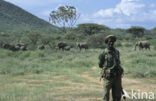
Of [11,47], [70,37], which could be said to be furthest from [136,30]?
[11,47]

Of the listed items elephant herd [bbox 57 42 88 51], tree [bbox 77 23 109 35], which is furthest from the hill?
elephant herd [bbox 57 42 88 51]

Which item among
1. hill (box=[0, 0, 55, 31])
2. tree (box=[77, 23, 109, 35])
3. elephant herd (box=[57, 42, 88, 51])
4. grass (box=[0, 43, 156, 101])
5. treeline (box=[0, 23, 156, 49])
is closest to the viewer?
grass (box=[0, 43, 156, 101])

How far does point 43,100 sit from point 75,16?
1723 inches

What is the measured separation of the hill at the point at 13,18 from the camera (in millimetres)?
65750

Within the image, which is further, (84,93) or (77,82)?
(77,82)

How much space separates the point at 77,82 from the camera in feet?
32.4

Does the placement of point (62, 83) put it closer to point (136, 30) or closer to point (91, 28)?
point (91, 28)

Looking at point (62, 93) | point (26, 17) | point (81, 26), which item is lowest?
point (62, 93)

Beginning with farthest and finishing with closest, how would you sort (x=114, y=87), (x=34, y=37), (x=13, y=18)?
(x=13, y=18) < (x=34, y=37) < (x=114, y=87)

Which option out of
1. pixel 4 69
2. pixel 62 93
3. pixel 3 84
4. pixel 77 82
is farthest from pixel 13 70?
pixel 62 93

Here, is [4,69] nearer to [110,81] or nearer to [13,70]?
[13,70]

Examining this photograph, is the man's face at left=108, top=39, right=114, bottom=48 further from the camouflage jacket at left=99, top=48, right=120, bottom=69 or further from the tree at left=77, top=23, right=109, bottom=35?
the tree at left=77, top=23, right=109, bottom=35

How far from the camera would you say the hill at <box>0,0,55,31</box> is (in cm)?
6575

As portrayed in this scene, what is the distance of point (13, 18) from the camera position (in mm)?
71188
